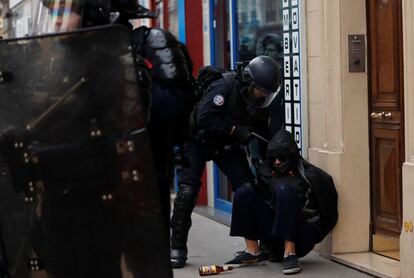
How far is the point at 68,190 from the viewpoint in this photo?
3.45m

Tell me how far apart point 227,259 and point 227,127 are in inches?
52.3

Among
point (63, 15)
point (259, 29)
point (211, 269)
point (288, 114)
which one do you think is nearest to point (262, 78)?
point (288, 114)

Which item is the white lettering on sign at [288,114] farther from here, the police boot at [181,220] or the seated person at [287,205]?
the police boot at [181,220]

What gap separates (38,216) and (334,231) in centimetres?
409

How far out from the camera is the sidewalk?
23.0 feet

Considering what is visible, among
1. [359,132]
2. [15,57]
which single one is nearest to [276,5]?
[359,132]

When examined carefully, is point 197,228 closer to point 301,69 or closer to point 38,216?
point 301,69

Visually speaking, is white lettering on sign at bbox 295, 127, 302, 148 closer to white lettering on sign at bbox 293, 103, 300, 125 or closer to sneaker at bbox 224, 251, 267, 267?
white lettering on sign at bbox 293, 103, 300, 125

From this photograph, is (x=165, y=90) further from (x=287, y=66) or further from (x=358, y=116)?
(x=287, y=66)

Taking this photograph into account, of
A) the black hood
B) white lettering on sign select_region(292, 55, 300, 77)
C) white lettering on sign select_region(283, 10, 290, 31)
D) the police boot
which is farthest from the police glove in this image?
white lettering on sign select_region(283, 10, 290, 31)

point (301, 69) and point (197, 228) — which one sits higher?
point (301, 69)

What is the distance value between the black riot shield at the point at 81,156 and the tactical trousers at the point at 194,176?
367cm

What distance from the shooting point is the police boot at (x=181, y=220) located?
7293 millimetres

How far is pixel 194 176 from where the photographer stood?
7266 mm
